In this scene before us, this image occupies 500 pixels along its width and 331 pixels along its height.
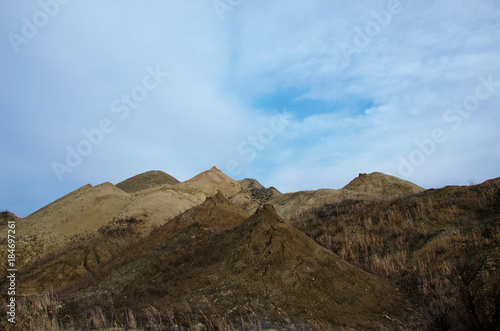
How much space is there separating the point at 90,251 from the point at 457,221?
17937 millimetres

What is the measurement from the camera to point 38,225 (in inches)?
977

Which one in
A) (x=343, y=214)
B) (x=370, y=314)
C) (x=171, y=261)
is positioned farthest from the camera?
(x=343, y=214)

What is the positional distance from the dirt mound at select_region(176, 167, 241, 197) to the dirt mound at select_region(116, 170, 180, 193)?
542cm

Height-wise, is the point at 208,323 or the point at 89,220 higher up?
the point at 89,220

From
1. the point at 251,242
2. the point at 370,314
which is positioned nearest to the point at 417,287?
the point at 370,314

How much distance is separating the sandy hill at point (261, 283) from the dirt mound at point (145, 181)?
4263cm

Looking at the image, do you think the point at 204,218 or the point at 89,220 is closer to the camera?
the point at 204,218

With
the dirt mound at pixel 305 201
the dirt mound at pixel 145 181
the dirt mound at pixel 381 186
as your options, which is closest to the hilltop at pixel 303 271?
the dirt mound at pixel 305 201

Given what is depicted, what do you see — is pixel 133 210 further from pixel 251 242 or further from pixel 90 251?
pixel 251 242

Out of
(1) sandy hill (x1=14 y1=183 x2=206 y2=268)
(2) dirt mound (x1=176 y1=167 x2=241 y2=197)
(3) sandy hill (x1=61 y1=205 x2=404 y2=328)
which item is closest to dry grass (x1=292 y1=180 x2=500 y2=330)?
(3) sandy hill (x1=61 y1=205 x2=404 y2=328)

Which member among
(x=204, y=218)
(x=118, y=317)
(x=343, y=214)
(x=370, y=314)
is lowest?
(x=370, y=314)

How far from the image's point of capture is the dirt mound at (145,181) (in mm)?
51991

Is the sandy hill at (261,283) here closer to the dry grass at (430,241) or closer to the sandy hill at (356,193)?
the dry grass at (430,241)

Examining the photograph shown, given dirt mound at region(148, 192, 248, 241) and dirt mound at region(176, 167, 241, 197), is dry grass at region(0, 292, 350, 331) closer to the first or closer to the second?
dirt mound at region(148, 192, 248, 241)
